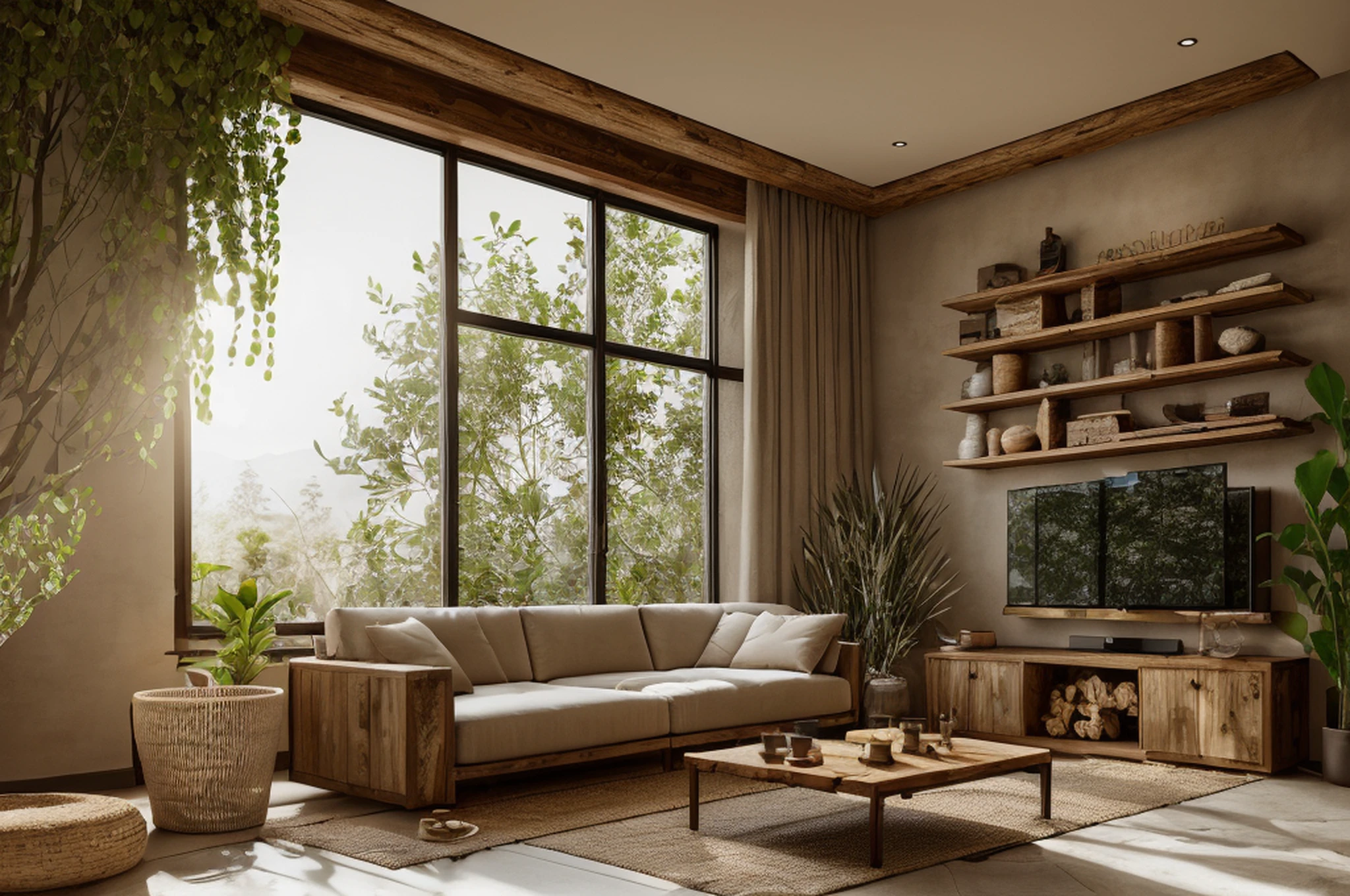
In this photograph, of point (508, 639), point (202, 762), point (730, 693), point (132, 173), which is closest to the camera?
point (132, 173)

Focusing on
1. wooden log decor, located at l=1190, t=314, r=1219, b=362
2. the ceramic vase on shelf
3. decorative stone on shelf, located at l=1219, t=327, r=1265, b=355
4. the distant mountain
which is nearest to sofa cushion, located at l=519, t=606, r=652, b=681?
the distant mountain

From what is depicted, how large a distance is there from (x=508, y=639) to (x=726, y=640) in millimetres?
1225

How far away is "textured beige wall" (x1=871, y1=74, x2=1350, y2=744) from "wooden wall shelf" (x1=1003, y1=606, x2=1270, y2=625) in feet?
0.50

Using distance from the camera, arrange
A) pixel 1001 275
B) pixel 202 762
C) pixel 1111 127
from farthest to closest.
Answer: pixel 1001 275 → pixel 1111 127 → pixel 202 762

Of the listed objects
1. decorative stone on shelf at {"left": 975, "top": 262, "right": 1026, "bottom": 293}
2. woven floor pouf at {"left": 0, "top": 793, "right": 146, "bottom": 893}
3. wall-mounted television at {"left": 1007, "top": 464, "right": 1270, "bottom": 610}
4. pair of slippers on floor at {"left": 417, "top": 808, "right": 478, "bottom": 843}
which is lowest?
pair of slippers on floor at {"left": 417, "top": 808, "right": 478, "bottom": 843}

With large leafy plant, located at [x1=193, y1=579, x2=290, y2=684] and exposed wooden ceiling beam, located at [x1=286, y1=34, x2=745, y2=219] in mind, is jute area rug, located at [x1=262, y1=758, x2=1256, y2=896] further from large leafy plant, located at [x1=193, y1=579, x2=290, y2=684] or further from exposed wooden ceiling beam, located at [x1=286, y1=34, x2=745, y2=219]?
Answer: exposed wooden ceiling beam, located at [x1=286, y1=34, x2=745, y2=219]

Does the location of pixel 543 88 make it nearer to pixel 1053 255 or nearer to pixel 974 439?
pixel 1053 255

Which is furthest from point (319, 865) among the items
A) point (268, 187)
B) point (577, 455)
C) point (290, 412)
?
point (577, 455)

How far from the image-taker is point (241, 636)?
4.55m

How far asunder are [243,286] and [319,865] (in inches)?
106

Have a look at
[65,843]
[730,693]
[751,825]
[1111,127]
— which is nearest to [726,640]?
[730,693]

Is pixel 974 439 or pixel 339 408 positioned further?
pixel 974 439

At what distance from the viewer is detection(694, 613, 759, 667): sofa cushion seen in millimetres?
5941

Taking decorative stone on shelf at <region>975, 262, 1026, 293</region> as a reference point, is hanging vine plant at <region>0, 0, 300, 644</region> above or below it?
below
